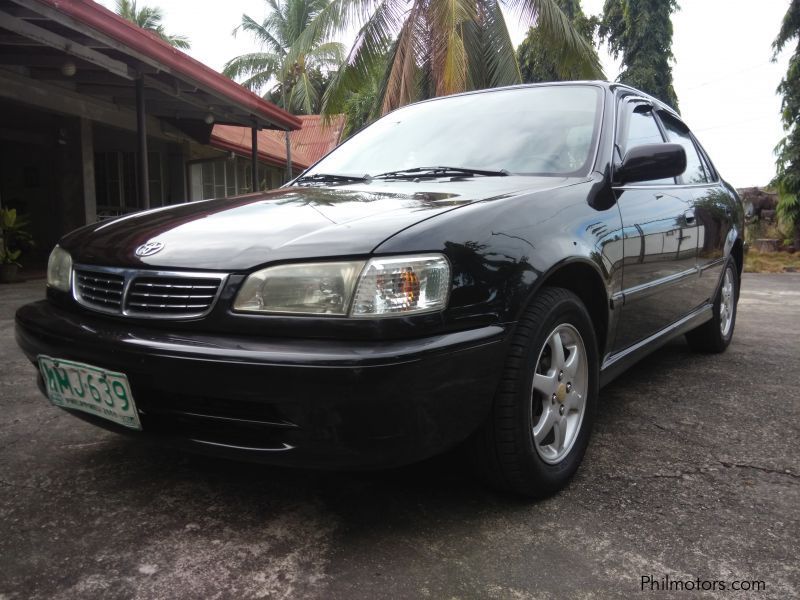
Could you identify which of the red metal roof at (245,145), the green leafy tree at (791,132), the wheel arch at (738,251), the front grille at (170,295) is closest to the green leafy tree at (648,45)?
the green leafy tree at (791,132)

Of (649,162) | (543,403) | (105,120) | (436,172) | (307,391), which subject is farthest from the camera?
(105,120)

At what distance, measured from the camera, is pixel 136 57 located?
19.6 ft

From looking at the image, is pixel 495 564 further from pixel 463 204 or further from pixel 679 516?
pixel 463 204

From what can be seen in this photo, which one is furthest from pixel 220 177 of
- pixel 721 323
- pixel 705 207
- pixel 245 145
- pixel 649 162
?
pixel 649 162

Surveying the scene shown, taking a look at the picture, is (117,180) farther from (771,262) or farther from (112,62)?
(771,262)

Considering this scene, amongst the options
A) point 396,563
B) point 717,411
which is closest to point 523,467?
point 396,563

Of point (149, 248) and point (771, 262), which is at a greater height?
point (149, 248)

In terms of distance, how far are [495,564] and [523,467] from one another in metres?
0.30

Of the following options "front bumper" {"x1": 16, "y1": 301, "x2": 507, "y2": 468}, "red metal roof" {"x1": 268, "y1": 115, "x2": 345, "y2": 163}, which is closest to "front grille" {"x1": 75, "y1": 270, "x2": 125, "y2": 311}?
"front bumper" {"x1": 16, "y1": 301, "x2": 507, "y2": 468}

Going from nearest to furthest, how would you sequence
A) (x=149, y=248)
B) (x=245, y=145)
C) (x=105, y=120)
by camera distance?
(x=149, y=248) < (x=105, y=120) < (x=245, y=145)

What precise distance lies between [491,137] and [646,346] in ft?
3.67

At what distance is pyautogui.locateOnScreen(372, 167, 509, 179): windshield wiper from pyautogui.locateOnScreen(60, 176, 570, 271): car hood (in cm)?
9

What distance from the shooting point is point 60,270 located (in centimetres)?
215

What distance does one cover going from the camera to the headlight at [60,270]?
2092 millimetres
